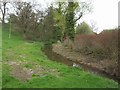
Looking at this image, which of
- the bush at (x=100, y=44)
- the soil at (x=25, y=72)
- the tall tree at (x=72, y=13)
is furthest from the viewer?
the tall tree at (x=72, y=13)

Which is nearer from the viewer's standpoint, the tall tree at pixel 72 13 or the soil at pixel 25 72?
the soil at pixel 25 72

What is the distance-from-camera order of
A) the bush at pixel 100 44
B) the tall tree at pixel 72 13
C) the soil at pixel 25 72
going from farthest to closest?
the tall tree at pixel 72 13
the bush at pixel 100 44
the soil at pixel 25 72

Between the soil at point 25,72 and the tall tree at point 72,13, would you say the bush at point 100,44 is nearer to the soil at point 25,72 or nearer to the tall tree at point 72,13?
the soil at point 25,72

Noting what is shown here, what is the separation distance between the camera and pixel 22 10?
4931 centimetres

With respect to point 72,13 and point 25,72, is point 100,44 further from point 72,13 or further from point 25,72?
point 72,13

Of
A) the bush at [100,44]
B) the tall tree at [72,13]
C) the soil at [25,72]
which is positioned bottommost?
the soil at [25,72]

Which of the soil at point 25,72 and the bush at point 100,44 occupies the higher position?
the bush at point 100,44

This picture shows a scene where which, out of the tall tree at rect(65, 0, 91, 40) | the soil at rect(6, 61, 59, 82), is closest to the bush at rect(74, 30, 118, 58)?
the soil at rect(6, 61, 59, 82)

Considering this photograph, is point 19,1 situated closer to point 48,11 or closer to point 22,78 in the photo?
point 48,11

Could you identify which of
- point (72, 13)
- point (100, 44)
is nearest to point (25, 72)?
point (100, 44)

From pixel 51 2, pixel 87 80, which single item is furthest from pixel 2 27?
pixel 87 80

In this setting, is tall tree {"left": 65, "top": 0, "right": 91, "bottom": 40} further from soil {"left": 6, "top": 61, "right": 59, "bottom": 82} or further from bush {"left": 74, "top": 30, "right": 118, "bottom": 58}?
soil {"left": 6, "top": 61, "right": 59, "bottom": 82}

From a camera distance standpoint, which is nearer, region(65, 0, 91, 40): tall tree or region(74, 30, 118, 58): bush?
region(74, 30, 118, 58): bush

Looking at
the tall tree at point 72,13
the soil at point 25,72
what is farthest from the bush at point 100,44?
the tall tree at point 72,13
